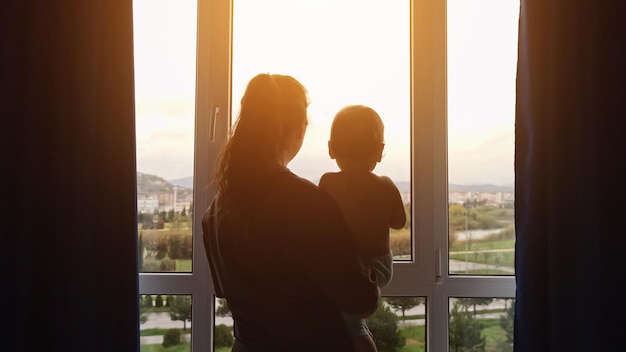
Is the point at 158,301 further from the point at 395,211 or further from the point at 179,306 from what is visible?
the point at 395,211

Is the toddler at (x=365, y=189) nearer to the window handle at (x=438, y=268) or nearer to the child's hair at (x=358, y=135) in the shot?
the child's hair at (x=358, y=135)

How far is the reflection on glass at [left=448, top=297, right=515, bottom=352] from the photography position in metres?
1.95

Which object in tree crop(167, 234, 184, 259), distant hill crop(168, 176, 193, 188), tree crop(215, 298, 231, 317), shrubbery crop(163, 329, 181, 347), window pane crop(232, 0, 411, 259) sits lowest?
shrubbery crop(163, 329, 181, 347)

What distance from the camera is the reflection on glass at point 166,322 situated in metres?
1.97

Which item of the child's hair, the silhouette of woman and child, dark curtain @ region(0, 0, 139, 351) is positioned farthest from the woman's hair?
dark curtain @ region(0, 0, 139, 351)

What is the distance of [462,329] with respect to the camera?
196cm

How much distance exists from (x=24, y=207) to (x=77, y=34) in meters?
0.59

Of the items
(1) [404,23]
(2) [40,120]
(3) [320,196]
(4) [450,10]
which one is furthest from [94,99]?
(4) [450,10]

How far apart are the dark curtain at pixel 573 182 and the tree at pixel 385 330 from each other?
0.44 metres

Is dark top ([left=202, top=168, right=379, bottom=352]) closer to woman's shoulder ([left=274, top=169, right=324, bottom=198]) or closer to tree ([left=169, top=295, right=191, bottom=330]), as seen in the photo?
woman's shoulder ([left=274, top=169, right=324, bottom=198])

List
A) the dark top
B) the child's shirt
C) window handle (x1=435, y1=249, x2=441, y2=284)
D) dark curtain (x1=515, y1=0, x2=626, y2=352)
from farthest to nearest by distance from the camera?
window handle (x1=435, y1=249, x2=441, y2=284) → dark curtain (x1=515, y1=0, x2=626, y2=352) → the child's shirt → the dark top

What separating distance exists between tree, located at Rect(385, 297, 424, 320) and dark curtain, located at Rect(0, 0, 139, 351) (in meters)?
0.90

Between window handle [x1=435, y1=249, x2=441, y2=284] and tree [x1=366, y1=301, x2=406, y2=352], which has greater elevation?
window handle [x1=435, y1=249, x2=441, y2=284]

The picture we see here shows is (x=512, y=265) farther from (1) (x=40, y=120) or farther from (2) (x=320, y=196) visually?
(1) (x=40, y=120)
